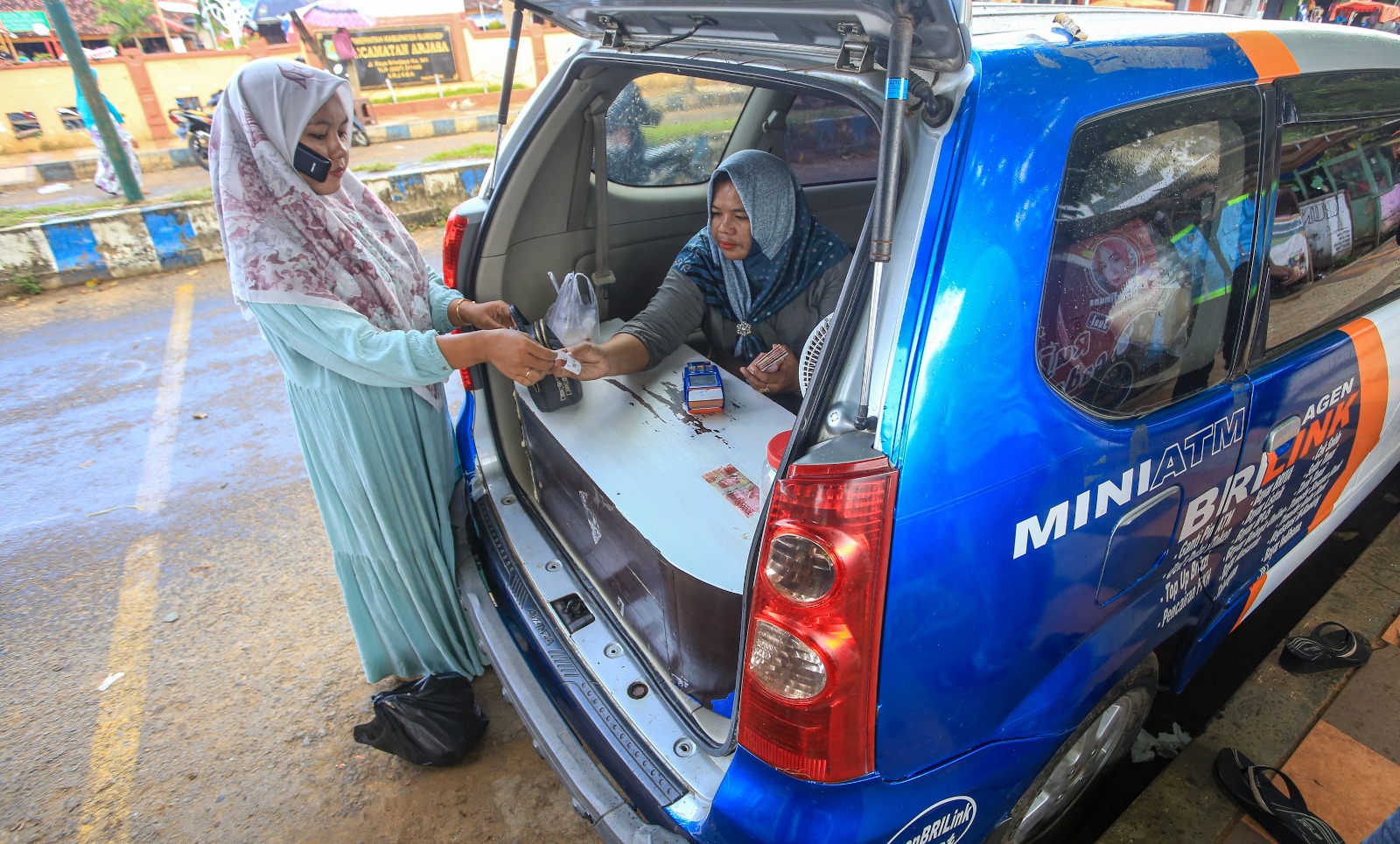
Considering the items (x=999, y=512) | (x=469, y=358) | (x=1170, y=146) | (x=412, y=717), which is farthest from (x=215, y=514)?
(x=1170, y=146)

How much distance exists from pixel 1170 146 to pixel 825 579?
997 millimetres

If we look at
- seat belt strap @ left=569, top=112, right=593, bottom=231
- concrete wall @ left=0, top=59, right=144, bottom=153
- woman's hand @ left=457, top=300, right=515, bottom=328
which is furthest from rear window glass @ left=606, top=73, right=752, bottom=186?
concrete wall @ left=0, top=59, right=144, bottom=153

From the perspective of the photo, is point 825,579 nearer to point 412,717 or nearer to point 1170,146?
point 1170,146

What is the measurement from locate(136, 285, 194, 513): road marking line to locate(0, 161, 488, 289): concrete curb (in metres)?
1.50

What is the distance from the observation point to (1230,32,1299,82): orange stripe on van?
4.79ft

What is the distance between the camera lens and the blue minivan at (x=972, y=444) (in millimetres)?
1087

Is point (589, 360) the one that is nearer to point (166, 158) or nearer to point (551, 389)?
point (551, 389)

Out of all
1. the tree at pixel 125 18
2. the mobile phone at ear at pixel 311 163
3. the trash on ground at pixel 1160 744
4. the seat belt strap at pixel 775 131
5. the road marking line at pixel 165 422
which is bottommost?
the trash on ground at pixel 1160 744

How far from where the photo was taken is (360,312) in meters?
1.88

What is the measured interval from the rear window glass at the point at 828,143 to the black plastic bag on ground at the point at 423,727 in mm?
2533

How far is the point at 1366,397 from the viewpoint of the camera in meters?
1.98

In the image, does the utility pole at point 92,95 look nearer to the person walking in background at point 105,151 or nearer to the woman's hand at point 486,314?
the person walking in background at point 105,151

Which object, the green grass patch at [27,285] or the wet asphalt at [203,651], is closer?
the wet asphalt at [203,651]

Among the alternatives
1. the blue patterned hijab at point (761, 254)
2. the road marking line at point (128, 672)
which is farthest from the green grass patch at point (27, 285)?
the blue patterned hijab at point (761, 254)
